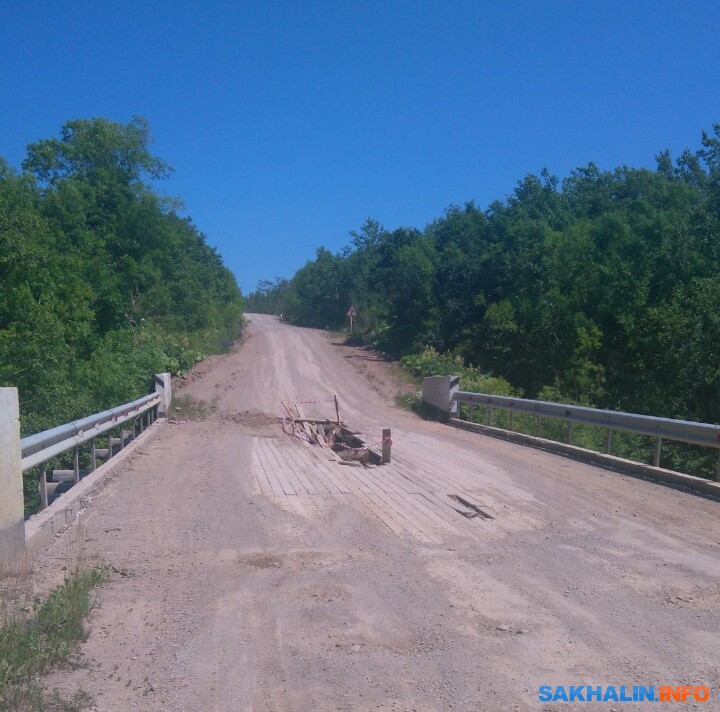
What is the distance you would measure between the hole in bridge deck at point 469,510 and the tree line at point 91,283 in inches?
438

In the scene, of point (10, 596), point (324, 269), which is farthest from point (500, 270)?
point (324, 269)

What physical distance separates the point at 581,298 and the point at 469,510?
75.9 ft

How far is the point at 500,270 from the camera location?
118 feet

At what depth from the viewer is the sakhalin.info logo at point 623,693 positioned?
13.9 ft

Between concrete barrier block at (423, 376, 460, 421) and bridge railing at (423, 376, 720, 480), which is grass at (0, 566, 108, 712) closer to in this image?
bridge railing at (423, 376, 720, 480)

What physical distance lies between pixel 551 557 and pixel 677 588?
3.86 ft

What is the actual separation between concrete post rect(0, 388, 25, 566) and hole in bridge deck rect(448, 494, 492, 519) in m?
4.67

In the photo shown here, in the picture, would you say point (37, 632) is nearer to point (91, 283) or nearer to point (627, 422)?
point (627, 422)

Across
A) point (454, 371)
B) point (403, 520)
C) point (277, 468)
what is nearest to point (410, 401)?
point (454, 371)

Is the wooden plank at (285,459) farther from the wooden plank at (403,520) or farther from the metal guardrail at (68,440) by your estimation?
the metal guardrail at (68,440)

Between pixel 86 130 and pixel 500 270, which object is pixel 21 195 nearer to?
pixel 86 130

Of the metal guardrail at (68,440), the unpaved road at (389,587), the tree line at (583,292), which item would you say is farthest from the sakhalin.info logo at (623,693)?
the tree line at (583,292)

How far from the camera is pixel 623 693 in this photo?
429 cm

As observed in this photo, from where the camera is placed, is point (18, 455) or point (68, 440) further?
point (68, 440)
